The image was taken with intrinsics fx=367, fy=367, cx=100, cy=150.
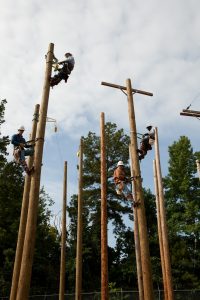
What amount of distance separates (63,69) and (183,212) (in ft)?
80.1

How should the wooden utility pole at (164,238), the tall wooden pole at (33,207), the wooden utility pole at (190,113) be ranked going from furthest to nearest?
the wooden utility pole at (190,113) → the wooden utility pole at (164,238) → the tall wooden pole at (33,207)

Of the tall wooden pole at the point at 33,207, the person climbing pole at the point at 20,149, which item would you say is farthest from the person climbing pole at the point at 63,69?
the person climbing pole at the point at 20,149

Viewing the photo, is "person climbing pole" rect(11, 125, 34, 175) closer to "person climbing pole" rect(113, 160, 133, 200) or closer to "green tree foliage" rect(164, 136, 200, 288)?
"person climbing pole" rect(113, 160, 133, 200)

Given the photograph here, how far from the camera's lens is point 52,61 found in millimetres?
6969

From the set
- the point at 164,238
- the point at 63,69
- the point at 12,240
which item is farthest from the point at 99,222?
the point at 63,69

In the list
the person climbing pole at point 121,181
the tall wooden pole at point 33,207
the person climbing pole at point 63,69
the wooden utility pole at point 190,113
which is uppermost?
the wooden utility pole at point 190,113

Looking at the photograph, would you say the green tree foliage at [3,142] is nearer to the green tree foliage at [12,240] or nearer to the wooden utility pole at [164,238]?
the green tree foliage at [12,240]

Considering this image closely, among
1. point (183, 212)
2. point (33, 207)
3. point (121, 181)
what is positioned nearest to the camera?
point (33, 207)

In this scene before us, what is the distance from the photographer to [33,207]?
17.9ft

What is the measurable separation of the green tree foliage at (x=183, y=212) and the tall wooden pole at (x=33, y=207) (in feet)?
69.9

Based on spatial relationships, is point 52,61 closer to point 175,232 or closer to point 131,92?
point 131,92

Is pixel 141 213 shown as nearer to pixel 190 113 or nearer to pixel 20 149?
pixel 20 149

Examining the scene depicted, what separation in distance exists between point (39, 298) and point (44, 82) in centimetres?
1853

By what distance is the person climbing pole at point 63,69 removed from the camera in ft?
22.9
